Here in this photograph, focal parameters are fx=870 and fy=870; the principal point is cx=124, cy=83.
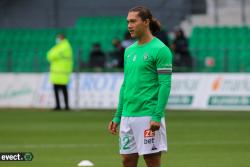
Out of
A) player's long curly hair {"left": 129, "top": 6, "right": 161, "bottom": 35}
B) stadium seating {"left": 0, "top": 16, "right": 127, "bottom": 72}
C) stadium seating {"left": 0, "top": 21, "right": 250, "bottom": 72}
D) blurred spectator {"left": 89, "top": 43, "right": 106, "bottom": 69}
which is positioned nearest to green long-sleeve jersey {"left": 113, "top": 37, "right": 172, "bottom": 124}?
player's long curly hair {"left": 129, "top": 6, "right": 161, "bottom": 35}

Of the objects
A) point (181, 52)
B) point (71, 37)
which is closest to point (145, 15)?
point (181, 52)

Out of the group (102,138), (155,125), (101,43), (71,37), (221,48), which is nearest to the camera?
(155,125)

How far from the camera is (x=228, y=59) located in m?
29.7

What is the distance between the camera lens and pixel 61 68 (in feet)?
93.5

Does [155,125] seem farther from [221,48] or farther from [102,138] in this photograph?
[221,48]

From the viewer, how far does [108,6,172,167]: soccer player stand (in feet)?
28.5

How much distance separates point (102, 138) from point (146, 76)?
30.0 ft

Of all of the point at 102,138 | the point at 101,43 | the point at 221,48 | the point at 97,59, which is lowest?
the point at 102,138

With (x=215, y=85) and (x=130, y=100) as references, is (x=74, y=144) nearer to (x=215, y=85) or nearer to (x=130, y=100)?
(x=130, y=100)

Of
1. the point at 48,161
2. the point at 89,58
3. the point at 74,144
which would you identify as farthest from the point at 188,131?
the point at 89,58

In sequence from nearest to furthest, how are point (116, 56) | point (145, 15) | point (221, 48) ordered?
point (145, 15), point (221, 48), point (116, 56)

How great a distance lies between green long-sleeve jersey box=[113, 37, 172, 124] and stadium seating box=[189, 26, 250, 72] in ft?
66.4

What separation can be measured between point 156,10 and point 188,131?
15793 millimetres

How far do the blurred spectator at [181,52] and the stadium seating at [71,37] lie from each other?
13.9 ft
